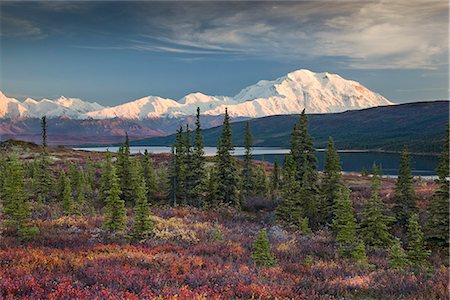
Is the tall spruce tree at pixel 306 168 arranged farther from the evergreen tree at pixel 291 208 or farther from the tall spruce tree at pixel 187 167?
the tall spruce tree at pixel 187 167


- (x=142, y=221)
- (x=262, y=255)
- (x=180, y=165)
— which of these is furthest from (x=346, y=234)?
(x=180, y=165)

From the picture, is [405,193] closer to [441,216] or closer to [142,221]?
[441,216]

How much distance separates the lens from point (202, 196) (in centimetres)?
3456

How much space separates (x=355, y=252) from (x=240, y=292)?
8.24m

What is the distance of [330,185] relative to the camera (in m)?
28.4

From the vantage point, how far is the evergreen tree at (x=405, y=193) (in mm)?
27169

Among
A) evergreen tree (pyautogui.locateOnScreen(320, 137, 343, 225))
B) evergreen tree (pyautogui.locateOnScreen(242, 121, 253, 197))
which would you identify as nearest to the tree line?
evergreen tree (pyautogui.locateOnScreen(320, 137, 343, 225))

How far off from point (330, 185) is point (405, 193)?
18.8ft

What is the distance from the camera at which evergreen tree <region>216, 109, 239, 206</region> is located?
3356 centimetres

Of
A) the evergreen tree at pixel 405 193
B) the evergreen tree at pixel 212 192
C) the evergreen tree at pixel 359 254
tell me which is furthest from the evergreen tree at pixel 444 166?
the evergreen tree at pixel 212 192

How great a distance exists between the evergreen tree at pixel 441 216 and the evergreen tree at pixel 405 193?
4892 mm

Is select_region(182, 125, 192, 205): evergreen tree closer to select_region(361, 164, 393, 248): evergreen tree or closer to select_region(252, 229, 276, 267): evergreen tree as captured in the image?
select_region(361, 164, 393, 248): evergreen tree

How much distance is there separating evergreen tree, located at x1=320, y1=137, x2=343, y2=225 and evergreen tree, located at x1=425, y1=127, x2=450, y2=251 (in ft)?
22.8

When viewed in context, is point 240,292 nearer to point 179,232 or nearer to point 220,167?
point 179,232
